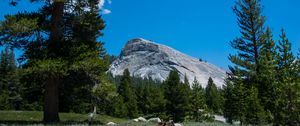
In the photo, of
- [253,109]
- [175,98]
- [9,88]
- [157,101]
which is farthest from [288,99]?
[9,88]

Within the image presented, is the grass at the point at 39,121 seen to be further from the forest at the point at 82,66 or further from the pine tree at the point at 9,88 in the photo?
the pine tree at the point at 9,88

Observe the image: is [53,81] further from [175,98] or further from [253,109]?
[175,98]

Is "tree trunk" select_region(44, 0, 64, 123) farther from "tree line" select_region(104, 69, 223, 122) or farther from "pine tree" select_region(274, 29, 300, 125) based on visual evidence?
"tree line" select_region(104, 69, 223, 122)

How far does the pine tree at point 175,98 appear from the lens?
70719mm

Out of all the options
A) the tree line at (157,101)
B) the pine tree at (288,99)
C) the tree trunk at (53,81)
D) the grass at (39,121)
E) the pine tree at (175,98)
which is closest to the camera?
the pine tree at (288,99)

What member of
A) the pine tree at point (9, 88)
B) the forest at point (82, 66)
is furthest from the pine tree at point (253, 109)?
the pine tree at point (9, 88)

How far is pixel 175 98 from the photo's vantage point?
236ft

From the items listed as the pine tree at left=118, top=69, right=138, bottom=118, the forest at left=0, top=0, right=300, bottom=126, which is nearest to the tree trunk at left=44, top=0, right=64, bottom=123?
the forest at left=0, top=0, right=300, bottom=126

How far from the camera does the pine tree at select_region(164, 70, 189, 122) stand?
70.7 meters

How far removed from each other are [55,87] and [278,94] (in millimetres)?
12165

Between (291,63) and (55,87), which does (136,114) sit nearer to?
(55,87)

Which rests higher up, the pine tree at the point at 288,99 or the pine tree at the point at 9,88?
the pine tree at the point at 9,88

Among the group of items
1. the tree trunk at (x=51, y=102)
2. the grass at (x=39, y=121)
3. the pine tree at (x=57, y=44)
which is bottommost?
the grass at (x=39, y=121)

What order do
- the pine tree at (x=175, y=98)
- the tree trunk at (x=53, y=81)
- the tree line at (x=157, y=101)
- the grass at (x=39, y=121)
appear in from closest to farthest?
the grass at (x=39, y=121) → the tree trunk at (x=53, y=81) → the pine tree at (x=175, y=98) → the tree line at (x=157, y=101)
